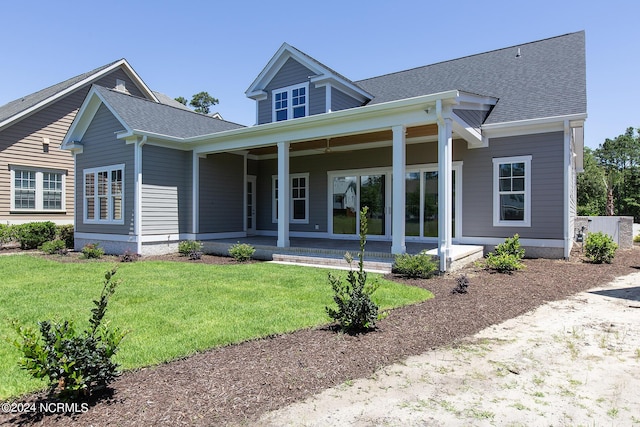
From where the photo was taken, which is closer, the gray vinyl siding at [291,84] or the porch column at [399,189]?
the porch column at [399,189]

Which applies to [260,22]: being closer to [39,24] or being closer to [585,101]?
[39,24]

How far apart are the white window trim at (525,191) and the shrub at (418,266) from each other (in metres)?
3.66

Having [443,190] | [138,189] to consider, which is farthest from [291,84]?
[443,190]

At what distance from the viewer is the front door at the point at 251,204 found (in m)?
15.0

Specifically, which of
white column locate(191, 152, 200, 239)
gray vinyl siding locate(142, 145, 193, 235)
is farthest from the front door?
gray vinyl siding locate(142, 145, 193, 235)

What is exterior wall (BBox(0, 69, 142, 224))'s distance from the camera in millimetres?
15125

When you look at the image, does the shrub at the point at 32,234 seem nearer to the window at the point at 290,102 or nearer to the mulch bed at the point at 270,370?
the window at the point at 290,102

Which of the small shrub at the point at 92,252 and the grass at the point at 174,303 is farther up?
the small shrub at the point at 92,252

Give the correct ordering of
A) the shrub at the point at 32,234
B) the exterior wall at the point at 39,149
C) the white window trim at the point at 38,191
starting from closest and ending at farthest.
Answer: the shrub at the point at 32,234
the exterior wall at the point at 39,149
the white window trim at the point at 38,191

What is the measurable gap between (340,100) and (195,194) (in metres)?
5.79

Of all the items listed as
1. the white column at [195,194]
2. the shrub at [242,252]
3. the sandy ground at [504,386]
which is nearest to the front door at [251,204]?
the white column at [195,194]

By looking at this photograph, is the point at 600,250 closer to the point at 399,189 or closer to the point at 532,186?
the point at 532,186

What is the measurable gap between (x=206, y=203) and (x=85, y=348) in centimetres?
1036

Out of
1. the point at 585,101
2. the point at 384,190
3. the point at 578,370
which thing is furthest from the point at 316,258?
the point at 585,101
